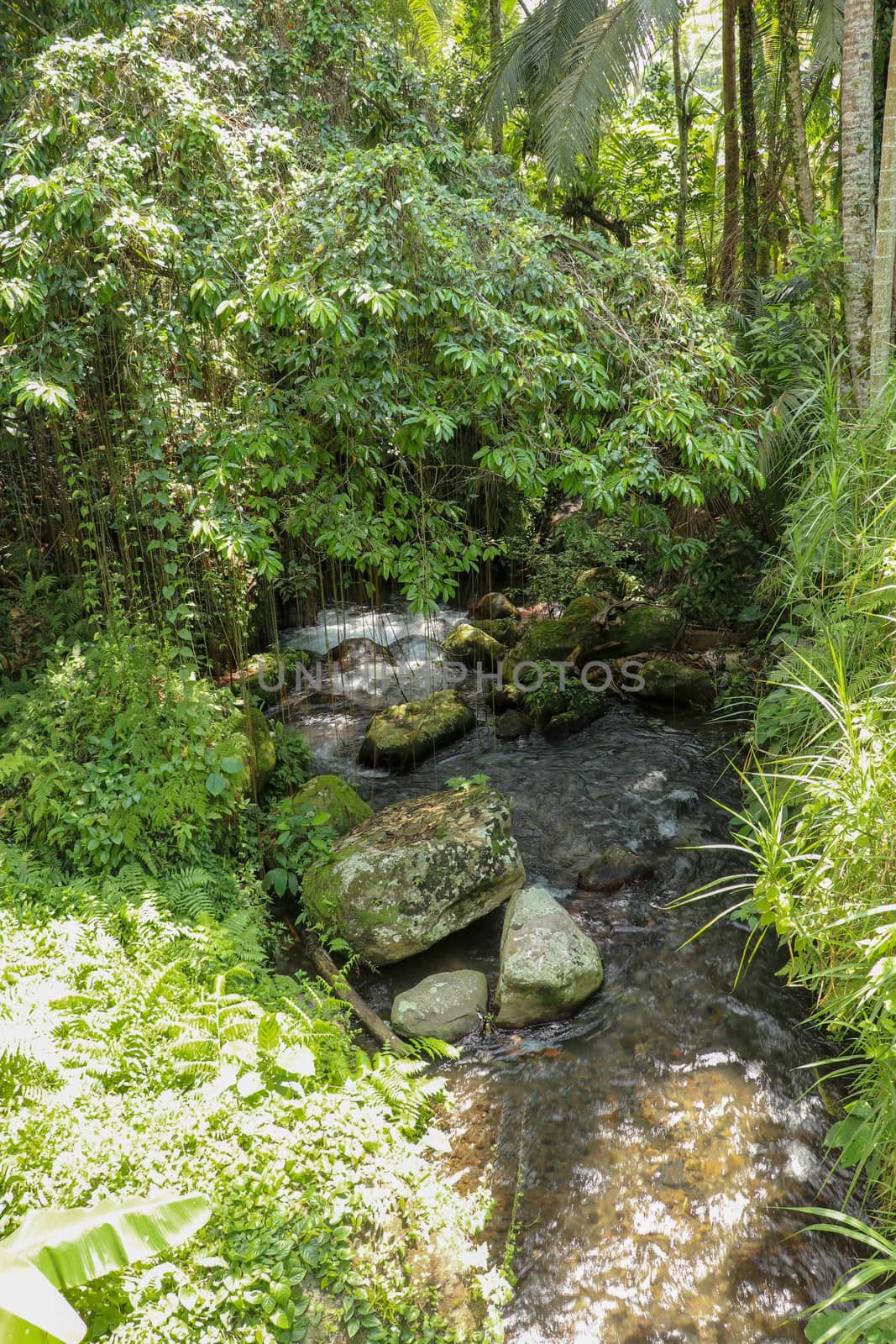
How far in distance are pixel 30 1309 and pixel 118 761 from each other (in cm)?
287

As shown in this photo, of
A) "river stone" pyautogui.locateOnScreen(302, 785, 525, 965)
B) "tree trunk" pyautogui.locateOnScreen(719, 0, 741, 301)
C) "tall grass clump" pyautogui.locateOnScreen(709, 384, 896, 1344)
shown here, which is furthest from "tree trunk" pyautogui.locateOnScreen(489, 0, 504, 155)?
"river stone" pyautogui.locateOnScreen(302, 785, 525, 965)

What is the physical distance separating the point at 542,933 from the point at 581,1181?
1.20 metres

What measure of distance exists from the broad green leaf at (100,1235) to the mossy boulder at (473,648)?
6806 mm

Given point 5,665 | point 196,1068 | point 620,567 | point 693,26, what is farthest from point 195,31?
point 693,26

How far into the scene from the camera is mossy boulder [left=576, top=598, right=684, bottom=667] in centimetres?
826

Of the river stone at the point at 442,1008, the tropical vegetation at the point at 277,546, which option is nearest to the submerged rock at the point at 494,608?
the tropical vegetation at the point at 277,546

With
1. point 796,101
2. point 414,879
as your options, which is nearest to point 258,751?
point 414,879

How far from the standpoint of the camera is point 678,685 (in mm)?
7613

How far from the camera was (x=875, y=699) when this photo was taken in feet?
10.4

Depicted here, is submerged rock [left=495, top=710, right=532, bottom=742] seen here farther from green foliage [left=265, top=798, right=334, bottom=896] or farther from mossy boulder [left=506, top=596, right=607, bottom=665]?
green foliage [left=265, top=798, right=334, bottom=896]

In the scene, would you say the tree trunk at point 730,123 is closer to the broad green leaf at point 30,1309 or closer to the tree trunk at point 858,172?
the tree trunk at point 858,172

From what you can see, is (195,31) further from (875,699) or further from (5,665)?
(875,699)

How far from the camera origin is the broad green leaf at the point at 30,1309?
5.84 feet

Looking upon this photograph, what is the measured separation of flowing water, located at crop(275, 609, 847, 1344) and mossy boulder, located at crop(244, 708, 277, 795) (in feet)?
4.90
